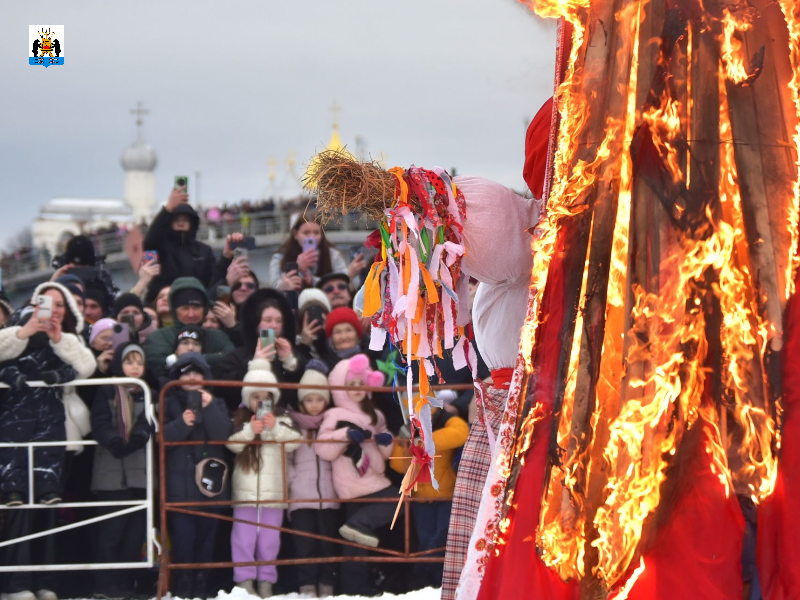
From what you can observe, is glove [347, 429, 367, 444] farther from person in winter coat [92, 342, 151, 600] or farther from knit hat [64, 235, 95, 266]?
knit hat [64, 235, 95, 266]

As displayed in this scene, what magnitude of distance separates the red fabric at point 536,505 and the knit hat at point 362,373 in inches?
120

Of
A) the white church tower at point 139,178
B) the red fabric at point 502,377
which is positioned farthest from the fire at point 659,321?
the white church tower at point 139,178

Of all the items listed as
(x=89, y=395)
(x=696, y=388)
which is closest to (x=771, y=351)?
(x=696, y=388)

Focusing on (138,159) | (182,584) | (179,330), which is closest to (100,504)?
(182,584)

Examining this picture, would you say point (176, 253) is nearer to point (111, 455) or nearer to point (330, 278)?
point (330, 278)

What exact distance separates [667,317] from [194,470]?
3485 millimetres

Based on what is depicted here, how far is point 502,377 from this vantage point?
129 inches

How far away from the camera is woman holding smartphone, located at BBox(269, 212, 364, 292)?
6.87 m

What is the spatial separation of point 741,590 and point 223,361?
3.78 m

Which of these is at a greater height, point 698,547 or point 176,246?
point 176,246

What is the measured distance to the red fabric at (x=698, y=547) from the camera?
8.53 ft

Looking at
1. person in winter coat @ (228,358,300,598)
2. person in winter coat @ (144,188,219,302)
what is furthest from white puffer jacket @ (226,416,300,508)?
person in winter coat @ (144,188,219,302)

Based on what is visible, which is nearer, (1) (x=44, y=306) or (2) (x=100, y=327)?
(1) (x=44, y=306)

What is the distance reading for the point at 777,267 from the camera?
2713 millimetres
